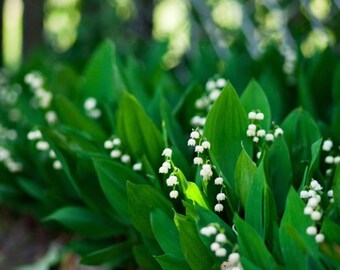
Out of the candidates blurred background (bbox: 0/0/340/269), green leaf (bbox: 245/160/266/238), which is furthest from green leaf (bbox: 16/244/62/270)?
green leaf (bbox: 245/160/266/238)

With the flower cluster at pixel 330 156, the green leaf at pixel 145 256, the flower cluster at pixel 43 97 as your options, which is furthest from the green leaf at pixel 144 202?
the flower cluster at pixel 43 97

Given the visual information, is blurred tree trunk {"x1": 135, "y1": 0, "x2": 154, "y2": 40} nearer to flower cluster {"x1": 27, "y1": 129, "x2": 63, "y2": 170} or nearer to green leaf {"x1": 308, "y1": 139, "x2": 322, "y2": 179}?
flower cluster {"x1": 27, "y1": 129, "x2": 63, "y2": 170}

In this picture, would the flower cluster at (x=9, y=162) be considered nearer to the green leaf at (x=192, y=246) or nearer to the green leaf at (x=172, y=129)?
the green leaf at (x=172, y=129)

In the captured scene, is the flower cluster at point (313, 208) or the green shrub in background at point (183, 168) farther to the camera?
the green shrub in background at point (183, 168)

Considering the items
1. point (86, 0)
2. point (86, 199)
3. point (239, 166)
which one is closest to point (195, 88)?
point (86, 199)

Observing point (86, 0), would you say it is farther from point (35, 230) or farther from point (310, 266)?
point (310, 266)

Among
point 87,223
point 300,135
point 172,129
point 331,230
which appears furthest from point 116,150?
point 331,230

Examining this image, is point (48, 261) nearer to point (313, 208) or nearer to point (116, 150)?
point (116, 150)
